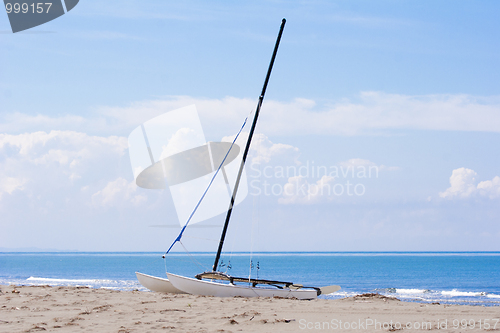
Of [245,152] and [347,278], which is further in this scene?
[347,278]

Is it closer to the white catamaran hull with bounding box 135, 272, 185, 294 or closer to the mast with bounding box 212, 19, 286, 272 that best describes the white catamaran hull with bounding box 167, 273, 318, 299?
the white catamaran hull with bounding box 135, 272, 185, 294

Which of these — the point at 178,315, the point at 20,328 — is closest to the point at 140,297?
the point at 178,315

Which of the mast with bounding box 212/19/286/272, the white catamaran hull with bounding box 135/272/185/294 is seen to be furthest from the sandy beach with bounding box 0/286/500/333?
the mast with bounding box 212/19/286/272

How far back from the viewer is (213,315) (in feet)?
40.7

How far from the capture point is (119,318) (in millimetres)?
11602

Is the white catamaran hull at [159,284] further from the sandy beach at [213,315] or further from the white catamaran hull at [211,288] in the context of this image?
the sandy beach at [213,315]

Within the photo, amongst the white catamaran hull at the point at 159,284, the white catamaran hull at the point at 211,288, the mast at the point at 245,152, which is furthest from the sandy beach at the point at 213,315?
the mast at the point at 245,152

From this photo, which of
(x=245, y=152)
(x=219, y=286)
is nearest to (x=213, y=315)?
(x=219, y=286)

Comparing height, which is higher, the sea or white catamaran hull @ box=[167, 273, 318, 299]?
white catamaran hull @ box=[167, 273, 318, 299]

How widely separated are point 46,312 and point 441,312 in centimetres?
1199

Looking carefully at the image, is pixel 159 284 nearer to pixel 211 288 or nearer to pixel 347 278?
pixel 211 288

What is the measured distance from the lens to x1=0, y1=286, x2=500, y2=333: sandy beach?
10.6 metres

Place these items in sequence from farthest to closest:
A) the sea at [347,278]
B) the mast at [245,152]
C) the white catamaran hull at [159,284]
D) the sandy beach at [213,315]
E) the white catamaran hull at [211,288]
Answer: the sea at [347,278], the mast at [245,152], the white catamaran hull at [159,284], the white catamaran hull at [211,288], the sandy beach at [213,315]

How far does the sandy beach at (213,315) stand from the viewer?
34.7ft
